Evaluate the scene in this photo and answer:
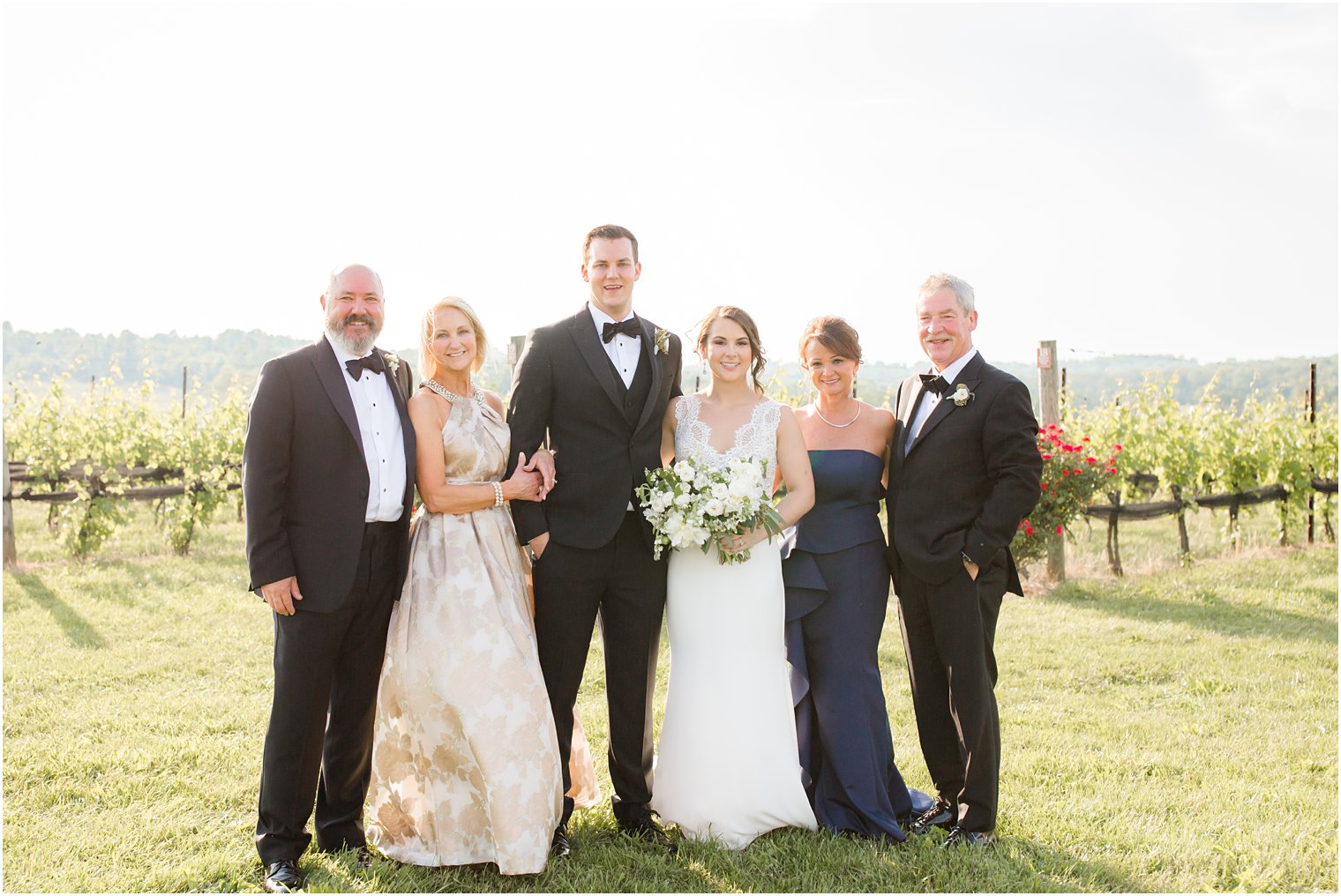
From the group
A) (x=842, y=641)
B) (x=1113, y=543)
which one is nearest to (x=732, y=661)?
(x=842, y=641)

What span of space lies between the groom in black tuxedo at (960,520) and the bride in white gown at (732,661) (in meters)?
0.52

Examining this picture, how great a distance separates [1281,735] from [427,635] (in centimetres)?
491

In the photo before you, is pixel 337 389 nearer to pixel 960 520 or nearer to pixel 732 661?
pixel 732 661

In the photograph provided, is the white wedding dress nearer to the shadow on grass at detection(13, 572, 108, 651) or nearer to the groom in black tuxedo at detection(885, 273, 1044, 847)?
the groom in black tuxedo at detection(885, 273, 1044, 847)

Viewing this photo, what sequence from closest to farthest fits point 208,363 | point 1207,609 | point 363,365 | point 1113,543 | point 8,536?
point 363,365 → point 1207,609 → point 1113,543 → point 8,536 → point 208,363

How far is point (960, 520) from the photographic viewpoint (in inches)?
158

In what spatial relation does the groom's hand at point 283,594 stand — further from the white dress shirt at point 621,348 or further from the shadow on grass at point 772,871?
the white dress shirt at point 621,348

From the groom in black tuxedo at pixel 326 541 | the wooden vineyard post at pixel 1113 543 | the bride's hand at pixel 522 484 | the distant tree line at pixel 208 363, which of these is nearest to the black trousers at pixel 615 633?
the bride's hand at pixel 522 484

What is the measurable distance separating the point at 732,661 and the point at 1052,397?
7059 millimetres

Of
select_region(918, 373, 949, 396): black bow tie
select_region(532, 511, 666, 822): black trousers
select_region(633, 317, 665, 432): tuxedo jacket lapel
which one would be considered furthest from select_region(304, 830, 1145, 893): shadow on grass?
select_region(918, 373, 949, 396): black bow tie

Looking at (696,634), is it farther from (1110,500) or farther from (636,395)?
(1110,500)

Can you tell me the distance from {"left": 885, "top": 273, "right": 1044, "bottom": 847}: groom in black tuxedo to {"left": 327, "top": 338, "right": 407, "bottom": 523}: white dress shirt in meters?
2.03

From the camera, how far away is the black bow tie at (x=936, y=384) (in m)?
4.15

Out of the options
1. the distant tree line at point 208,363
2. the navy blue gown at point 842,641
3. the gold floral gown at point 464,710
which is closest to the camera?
the gold floral gown at point 464,710
